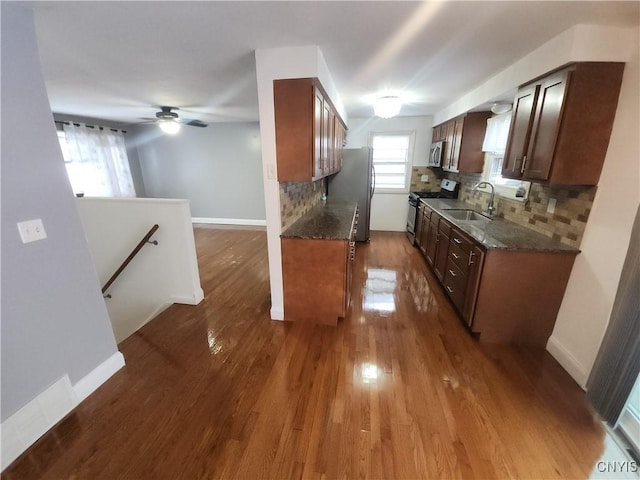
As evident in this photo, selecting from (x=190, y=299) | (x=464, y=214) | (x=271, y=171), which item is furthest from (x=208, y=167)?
(x=464, y=214)

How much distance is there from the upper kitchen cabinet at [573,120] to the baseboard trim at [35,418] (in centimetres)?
358

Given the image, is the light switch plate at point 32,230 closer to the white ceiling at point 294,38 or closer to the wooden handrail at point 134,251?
the white ceiling at point 294,38

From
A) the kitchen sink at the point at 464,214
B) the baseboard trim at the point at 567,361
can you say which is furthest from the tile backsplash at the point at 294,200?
the baseboard trim at the point at 567,361

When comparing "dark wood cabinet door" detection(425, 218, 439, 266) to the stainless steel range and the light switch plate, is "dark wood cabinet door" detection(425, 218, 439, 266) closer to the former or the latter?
the stainless steel range

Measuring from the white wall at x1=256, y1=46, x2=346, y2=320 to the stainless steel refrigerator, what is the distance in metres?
2.17

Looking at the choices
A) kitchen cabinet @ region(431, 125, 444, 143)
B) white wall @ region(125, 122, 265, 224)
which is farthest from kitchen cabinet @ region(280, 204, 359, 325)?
white wall @ region(125, 122, 265, 224)

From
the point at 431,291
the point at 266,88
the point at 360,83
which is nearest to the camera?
the point at 266,88

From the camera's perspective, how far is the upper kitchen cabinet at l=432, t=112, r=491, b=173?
3502mm

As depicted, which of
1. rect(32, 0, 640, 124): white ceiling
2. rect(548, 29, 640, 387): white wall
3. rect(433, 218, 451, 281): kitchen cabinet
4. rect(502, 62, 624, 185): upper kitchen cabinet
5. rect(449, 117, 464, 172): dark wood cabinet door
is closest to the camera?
rect(32, 0, 640, 124): white ceiling

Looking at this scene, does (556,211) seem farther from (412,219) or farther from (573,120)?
(412,219)

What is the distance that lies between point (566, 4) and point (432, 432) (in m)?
2.54

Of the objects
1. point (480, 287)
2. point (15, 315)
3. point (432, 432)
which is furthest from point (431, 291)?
point (15, 315)

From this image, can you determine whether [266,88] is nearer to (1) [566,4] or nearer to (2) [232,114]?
(1) [566,4]

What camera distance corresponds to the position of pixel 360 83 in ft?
9.52
